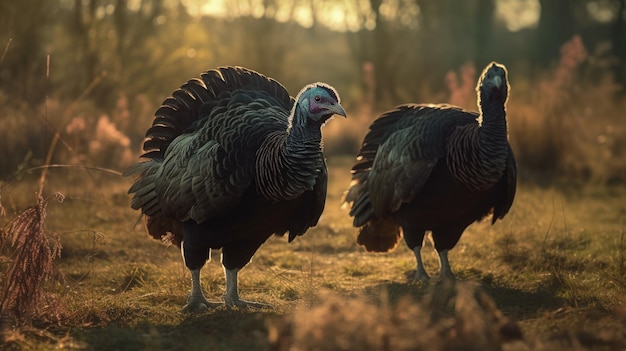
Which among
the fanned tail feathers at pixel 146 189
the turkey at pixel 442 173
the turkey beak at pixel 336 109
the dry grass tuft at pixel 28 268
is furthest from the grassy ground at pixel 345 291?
the turkey beak at pixel 336 109

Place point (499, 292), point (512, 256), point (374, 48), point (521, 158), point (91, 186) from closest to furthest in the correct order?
point (499, 292)
point (512, 256)
point (91, 186)
point (521, 158)
point (374, 48)

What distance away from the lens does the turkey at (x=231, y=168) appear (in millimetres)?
5672

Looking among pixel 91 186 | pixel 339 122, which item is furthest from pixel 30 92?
pixel 339 122

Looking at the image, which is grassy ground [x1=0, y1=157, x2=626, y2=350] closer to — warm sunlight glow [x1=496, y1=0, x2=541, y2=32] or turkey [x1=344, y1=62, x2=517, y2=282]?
turkey [x1=344, y1=62, x2=517, y2=282]

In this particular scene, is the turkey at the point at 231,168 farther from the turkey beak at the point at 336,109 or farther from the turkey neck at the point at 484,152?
the turkey neck at the point at 484,152

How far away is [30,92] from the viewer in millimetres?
14070

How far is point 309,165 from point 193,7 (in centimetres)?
1615

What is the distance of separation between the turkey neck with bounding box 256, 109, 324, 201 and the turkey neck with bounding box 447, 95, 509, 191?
1.38 meters

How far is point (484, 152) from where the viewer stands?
6.54m

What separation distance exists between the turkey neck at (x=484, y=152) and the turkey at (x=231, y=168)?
3.67 feet

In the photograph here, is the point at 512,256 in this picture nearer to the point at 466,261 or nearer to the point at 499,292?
the point at 466,261

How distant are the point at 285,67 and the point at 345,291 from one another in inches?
705

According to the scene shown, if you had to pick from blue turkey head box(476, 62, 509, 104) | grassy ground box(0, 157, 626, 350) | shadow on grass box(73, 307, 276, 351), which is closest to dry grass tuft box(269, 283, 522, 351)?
grassy ground box(0, 157, 626, 350)

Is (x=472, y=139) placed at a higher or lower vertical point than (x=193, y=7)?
lower
